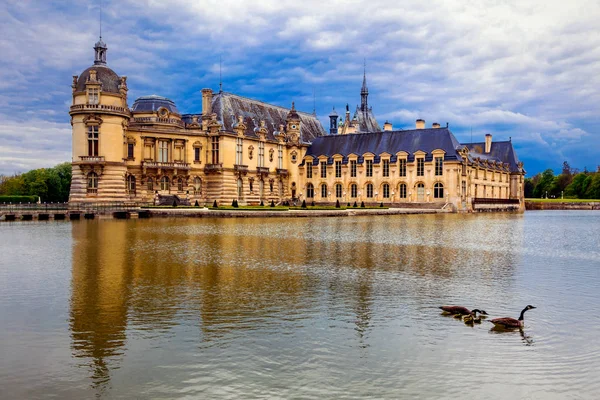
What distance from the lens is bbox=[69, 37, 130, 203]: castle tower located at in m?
65.0

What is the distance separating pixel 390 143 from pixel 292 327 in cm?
7830

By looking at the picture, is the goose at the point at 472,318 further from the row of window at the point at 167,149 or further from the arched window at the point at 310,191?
the arched window at the point at 310,191

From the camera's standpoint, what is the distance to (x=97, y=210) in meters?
58.3

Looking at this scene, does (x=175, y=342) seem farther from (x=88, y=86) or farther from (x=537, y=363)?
(x=88, y=86)

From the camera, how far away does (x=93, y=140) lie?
65.3 metres

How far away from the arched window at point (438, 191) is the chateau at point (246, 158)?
0.15 meters

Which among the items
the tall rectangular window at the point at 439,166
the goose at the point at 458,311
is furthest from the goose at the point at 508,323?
the tall rectangular window at the point at 439,166

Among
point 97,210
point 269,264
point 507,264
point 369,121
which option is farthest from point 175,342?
point 369,121

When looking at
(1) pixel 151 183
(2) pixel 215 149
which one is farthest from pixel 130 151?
(2) pixel 215 149

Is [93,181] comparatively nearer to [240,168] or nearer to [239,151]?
[240,168]

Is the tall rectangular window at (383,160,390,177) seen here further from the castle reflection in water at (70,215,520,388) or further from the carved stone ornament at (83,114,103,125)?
the castle reflection in water at (70,215,520,388)

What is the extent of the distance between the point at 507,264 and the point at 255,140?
211 ft

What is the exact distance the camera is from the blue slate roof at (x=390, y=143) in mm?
83062

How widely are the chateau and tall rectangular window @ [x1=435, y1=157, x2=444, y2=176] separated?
15 cm
